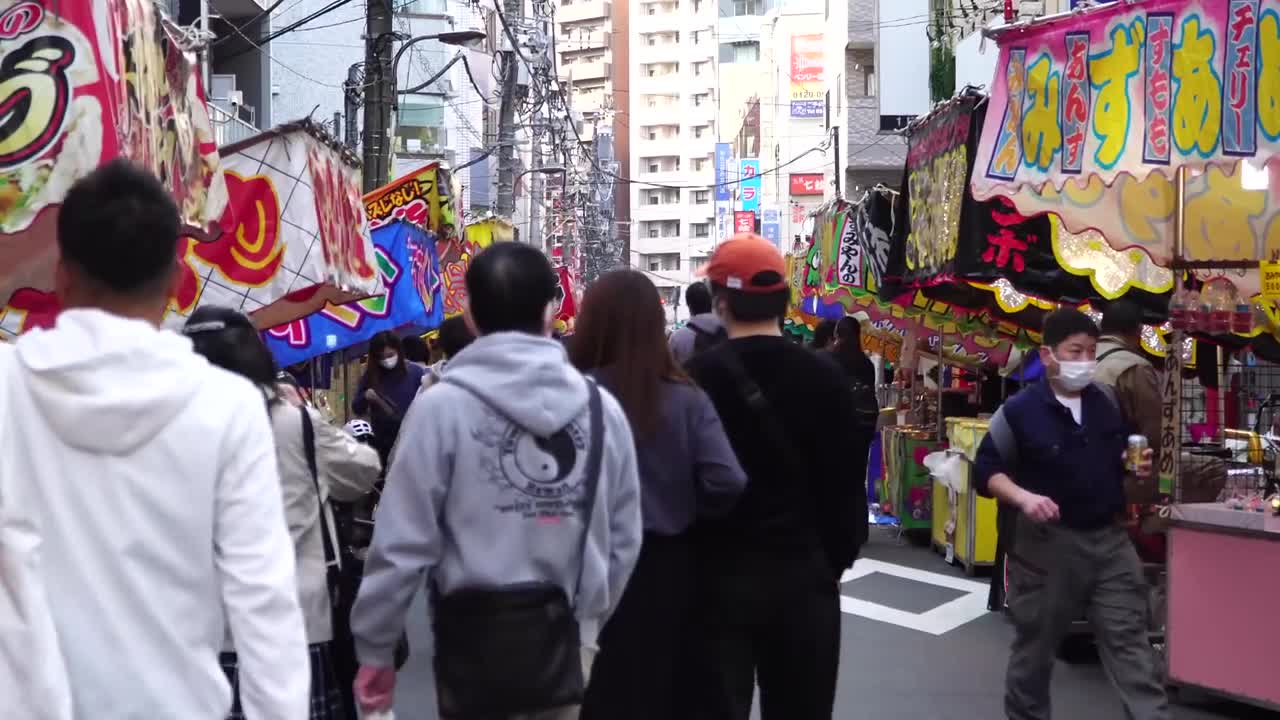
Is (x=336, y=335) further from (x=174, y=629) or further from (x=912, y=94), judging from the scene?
(x=912, y=94)

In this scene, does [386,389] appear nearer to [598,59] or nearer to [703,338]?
[703,338]

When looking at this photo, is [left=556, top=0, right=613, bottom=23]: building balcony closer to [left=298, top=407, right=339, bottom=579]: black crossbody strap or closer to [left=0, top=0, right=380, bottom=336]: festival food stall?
[left=0, top=0, right=380, bottom=336]: festival food stall

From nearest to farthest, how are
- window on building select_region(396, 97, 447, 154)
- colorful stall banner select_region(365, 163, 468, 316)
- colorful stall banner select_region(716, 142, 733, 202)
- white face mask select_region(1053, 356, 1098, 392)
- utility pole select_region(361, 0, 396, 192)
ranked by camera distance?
white face mask select_region(1053, 356, 1098, 392), colorful stall banner select_region(365, 163, 468, 316), utility pole select_region(361, 0, 396, 192), window on building select_region(396, 97, 447, 154), colorful stall banner select_region(716, 142, 733, 202)

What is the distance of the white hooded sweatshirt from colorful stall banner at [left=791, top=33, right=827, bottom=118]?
66367mm

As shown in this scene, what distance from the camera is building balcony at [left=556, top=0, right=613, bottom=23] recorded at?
400ft

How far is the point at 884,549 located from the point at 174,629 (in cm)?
1233

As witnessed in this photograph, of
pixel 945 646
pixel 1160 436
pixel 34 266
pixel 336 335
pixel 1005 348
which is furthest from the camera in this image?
pixel 1005 348

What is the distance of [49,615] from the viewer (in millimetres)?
2629

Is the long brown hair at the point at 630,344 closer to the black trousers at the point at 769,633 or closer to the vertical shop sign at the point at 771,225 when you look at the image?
the black trousers at the point at 769,633

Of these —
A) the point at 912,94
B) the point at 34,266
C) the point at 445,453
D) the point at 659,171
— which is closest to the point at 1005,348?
the point at 34,266

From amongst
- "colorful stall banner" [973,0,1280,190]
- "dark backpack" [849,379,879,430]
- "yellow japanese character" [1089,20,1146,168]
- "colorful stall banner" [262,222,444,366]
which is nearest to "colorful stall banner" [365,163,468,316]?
"colorful stall banner" [262,222,444,366]

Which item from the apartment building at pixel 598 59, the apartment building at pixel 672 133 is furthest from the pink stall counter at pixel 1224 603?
the apartment building at pixel 598 59

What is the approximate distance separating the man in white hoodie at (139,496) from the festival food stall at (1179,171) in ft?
18.7

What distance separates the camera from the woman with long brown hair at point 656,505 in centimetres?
471
